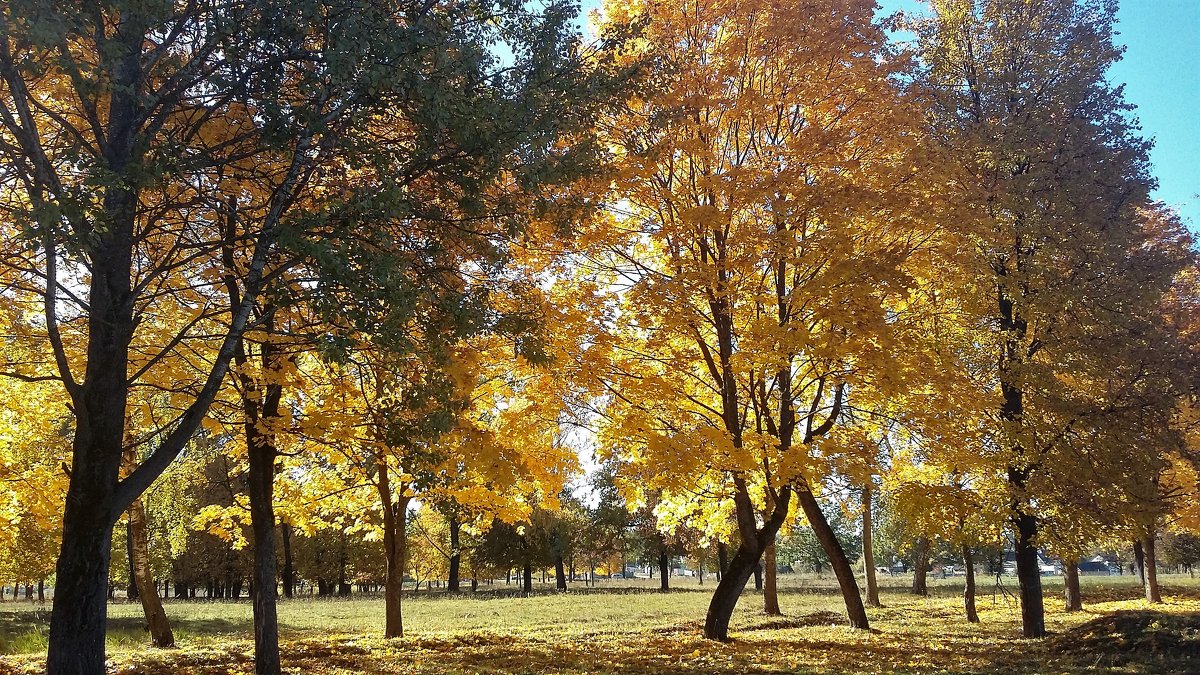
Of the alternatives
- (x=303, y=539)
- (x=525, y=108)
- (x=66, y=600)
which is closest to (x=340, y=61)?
(x=525, y=108)

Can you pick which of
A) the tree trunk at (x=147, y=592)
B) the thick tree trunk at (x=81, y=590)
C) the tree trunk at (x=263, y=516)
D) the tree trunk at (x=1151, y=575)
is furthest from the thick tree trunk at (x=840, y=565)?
the tree trunk at (x=147, y=592)

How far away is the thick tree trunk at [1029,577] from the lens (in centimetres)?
1355

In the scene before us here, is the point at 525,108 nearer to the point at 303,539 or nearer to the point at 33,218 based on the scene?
the point at 33,218

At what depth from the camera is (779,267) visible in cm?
1215

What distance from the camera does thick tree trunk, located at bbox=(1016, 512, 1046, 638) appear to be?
1355 centimetres

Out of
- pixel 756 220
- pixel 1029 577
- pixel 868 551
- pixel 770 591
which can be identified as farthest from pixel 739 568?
pixel 868 551

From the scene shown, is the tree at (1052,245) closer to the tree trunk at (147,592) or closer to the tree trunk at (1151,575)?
the tree trunk at (1151,575)

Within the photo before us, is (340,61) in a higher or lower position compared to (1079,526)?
higher

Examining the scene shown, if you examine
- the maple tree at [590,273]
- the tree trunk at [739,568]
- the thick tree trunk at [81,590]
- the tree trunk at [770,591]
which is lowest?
the tree trunk at [770,591]

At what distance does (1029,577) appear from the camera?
13859 millimetres

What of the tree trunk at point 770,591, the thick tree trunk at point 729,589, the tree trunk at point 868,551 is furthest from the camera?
the tree trunk at point 770,591

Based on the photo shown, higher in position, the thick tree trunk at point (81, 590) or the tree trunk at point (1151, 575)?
the thick tree trunk at point (81, 590)

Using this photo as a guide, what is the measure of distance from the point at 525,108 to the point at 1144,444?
37.4ft

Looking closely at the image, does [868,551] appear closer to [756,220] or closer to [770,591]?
[770,591]
